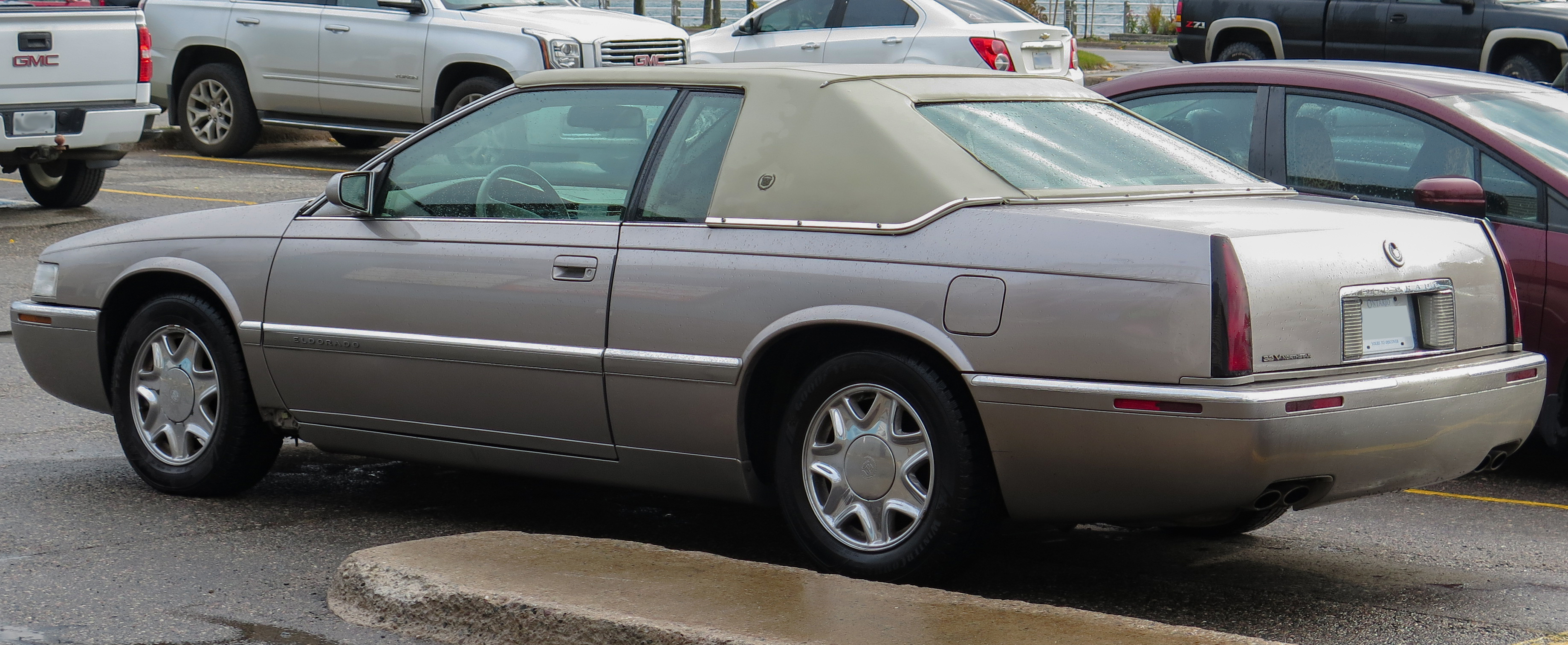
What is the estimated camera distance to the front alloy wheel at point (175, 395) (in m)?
5.77

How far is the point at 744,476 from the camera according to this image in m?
Result: 4.82

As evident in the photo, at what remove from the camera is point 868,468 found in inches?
181

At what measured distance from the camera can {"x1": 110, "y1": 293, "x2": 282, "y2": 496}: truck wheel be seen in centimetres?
568

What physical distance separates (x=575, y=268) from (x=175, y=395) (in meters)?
1.69

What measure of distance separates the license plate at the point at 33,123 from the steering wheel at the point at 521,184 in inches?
322

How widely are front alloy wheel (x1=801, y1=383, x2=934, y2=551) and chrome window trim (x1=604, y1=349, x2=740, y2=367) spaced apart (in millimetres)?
277

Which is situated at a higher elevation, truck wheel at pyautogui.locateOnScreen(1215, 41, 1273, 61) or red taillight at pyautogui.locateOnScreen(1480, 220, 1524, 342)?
truck wheel at pyautogui.locateOnScreen(1215, 41, 1273, 61)

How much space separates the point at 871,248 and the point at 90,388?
300cm

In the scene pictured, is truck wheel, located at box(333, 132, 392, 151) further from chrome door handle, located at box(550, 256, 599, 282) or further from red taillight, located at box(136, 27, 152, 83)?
→ chrome door handle, located at box(550, 256, 599, 282)

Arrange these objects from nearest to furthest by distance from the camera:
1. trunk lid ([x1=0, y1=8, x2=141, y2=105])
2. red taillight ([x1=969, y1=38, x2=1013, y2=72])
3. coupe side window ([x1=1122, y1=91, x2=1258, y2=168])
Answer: coupe side window ([x1=1122, y1=91, x2=1258, y2=168]) → trunk lid ([x1=0, y1=8, x2=141, y2=105]) → red taillight ([x1=969, y1=38, x2=1013, y2=72])

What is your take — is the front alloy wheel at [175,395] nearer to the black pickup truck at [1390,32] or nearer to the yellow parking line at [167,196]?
the yellow parking line at [167,196]

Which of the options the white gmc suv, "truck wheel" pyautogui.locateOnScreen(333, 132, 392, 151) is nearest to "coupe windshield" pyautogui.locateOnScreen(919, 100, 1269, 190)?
the white gmc suv

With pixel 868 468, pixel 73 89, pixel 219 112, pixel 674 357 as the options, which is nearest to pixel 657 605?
pixel 868 468

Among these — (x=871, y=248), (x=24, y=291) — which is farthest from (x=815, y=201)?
(x=24, y=291)
